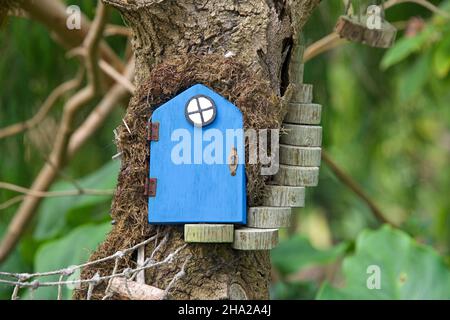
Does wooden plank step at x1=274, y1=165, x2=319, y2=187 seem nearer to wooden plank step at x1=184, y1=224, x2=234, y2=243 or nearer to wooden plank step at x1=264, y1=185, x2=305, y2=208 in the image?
wooden plank step at x1=264, y1=185, x2=305, y2=208

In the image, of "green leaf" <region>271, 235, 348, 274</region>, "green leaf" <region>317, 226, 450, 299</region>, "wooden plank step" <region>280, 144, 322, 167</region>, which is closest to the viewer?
"wooden plank step" <region>280, 144, 322, 167</region>

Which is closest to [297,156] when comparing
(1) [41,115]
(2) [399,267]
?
(2) [399,267]

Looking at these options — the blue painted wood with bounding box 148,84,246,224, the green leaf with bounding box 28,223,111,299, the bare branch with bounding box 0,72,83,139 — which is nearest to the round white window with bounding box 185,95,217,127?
the blue painted wood with bounding box 148,84,246,224

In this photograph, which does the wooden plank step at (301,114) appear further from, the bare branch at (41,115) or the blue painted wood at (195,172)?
the bare branch at (41,115)

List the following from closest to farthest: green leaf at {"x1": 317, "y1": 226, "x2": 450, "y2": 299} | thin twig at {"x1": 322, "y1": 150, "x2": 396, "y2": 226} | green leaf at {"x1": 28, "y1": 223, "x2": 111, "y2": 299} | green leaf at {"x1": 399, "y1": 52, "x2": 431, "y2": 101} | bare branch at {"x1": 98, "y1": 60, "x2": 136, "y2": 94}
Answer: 1. green leaf at {"x1": 317, "y1": 226, "x2": 450, "y2": 299}
2. bare branch at {"x1": 98, "y1": 60, "x2": 136, "y2": 94}
3. green leaf at {"x1": 28, "y1": 223, "x2": 111, "y2": 299}
4. thin twig at {"x1": 322, "y1": 150, "x2": 396, "y2": 226}
5. green leaf at {"x1": 399, "y1": 52, "x2": 431, "y2": 101}

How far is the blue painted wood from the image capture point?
1174 millimetres

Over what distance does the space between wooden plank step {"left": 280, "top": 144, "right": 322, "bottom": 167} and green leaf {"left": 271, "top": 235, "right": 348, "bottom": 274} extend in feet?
4.23

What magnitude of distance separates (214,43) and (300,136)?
8.6 inches

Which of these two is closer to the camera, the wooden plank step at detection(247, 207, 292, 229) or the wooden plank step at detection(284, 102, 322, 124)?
the wooden plank step at detection(247, 207, 292, 229)

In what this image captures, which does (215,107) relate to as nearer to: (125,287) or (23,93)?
(125,287)

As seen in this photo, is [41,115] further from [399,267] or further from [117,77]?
[399,267]

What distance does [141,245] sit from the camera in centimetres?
121


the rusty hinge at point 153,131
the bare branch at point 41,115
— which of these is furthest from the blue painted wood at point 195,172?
the bare branch at point 41,115

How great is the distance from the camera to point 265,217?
3.89 ft
